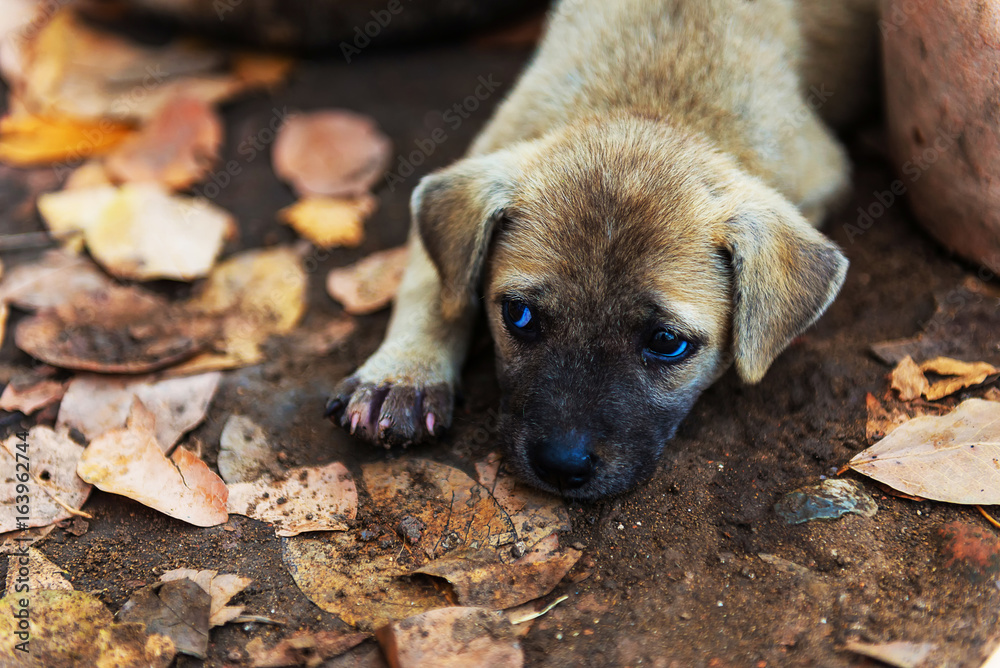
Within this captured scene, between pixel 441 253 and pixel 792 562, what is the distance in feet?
6.45

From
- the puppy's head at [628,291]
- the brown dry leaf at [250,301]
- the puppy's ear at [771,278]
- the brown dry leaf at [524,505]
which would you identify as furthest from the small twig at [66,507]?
the puppy's ear at [771,278]

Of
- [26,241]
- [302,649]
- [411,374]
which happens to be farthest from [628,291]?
Result: [26,241]

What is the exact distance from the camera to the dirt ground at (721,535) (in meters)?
2.81

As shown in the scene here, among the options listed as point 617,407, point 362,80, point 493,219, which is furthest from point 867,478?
point 362,80

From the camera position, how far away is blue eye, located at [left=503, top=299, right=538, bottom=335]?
136 inches

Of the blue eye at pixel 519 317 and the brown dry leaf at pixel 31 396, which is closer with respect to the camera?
the blue eye at pixel 519 317

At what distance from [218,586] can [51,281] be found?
243cm

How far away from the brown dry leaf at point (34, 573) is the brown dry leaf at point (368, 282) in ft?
6.57

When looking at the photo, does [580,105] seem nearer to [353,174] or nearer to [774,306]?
[774,306]

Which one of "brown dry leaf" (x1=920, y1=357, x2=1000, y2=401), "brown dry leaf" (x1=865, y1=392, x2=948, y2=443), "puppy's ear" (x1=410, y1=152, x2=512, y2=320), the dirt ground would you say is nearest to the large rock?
the dirt ground

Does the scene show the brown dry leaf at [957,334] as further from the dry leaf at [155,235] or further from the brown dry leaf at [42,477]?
the dry leaf at [155,235]

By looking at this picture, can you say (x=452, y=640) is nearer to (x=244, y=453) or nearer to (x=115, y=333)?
(x=244, y=453)

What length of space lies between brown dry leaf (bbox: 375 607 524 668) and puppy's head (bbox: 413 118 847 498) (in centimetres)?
65

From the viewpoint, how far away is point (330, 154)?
554cm
